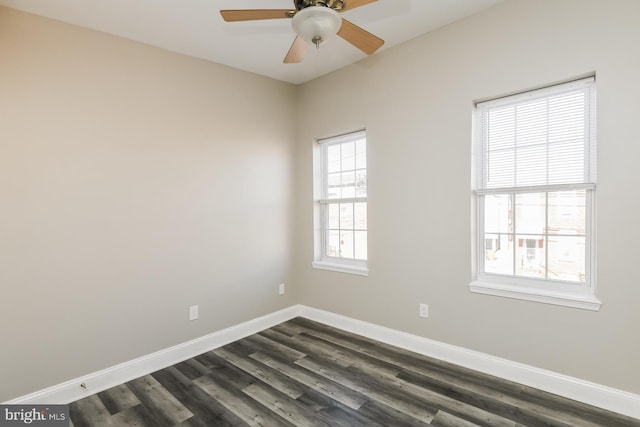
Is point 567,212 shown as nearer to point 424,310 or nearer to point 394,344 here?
point 424,310

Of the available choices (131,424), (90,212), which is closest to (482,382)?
(131,424)

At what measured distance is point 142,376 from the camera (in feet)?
9.00

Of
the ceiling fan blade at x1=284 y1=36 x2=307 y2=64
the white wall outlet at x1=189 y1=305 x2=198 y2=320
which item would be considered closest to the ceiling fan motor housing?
the ceiling fan blade at x1=284 y1=36 x2=307 y2=64

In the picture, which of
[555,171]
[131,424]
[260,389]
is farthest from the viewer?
[260,389]

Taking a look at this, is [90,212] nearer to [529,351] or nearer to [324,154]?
[324,154]

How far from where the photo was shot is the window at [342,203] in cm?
360

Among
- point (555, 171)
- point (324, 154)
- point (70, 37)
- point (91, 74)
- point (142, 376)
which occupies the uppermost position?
point (70, 37)

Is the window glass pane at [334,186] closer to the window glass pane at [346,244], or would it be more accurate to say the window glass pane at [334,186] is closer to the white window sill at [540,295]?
the window glass pane at [346,244]

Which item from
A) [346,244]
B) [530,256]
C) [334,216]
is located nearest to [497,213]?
[530,256]

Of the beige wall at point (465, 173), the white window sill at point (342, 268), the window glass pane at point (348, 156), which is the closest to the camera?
the beige wall at point (465, 173)

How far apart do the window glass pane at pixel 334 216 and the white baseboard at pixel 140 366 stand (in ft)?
4.02

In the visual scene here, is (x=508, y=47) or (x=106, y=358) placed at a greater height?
(x=508, y=47)

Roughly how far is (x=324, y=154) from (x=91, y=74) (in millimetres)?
2348

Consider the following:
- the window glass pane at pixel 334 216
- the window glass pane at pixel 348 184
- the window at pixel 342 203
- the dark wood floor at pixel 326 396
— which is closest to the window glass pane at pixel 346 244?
the window at pixel 342 203
